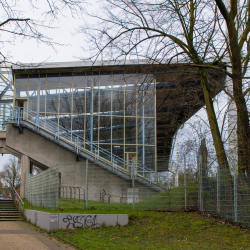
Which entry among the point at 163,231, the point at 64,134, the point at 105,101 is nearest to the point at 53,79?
the point at 105,101

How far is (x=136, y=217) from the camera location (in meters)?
12.3

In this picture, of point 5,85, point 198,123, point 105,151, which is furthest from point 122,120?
point 5,85

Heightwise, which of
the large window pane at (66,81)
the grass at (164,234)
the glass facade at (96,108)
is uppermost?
the large window pane at (66,81)

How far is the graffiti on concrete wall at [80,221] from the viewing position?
11.4m

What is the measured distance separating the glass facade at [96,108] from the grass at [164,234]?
40.0ft

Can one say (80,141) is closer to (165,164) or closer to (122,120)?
(122,120)

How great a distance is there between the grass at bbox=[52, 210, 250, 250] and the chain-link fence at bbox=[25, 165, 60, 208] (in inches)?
102

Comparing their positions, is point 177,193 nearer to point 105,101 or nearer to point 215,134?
point 215,134

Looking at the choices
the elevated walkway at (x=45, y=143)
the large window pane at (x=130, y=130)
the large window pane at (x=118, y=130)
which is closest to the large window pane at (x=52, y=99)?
the elevated walkway at (x=45, y=143)

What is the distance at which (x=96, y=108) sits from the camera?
82.5ft

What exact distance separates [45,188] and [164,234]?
7466 mm

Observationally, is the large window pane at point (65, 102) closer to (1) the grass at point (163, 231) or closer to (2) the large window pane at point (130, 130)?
(2) the large window pane at point (130, 130)

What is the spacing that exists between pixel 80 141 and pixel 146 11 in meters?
14.3

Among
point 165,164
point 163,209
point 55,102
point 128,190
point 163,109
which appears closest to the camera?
point 163,209
